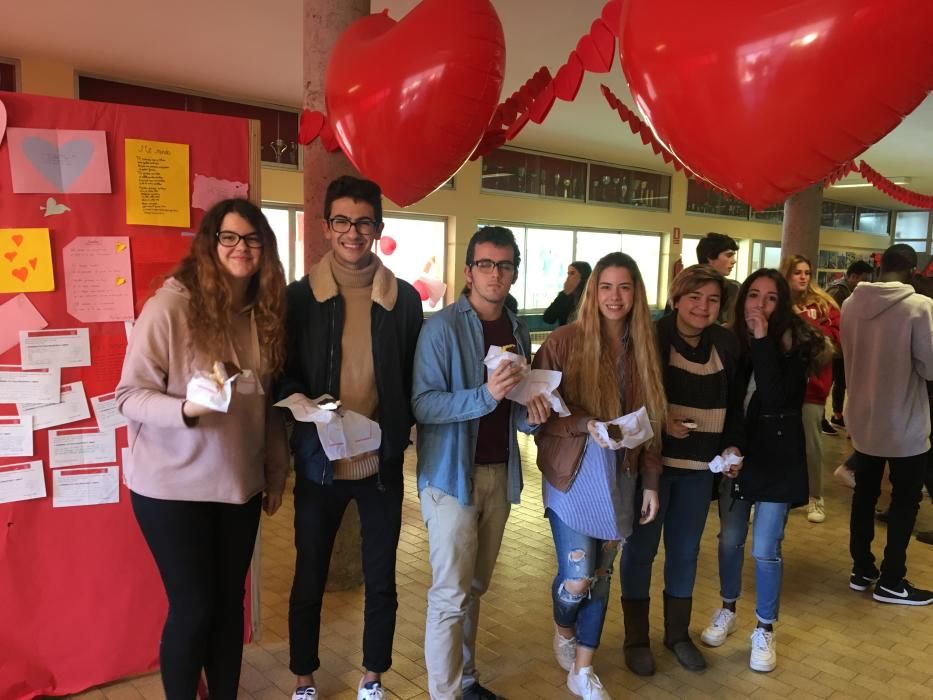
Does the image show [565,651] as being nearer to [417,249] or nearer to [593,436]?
[593,436]

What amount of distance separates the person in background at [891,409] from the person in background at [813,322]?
228 millimetres

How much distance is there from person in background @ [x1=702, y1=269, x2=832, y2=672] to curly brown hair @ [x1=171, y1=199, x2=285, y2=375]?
164 cm

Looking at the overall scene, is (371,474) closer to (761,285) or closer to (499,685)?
(499,685)

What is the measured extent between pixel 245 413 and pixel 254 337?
0.70 feet

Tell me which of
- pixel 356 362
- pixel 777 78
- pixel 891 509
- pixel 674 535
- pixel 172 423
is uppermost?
pixel 777 78

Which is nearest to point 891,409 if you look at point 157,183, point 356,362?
point 356,362

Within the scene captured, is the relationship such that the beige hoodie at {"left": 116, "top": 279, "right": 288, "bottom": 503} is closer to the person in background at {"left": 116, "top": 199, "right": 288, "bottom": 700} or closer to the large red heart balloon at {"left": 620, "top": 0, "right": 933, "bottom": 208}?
the person in background at {"left": 116, "top": 199, "right": 288, "bottom": 700}

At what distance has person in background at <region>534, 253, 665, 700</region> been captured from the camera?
7.04 feet

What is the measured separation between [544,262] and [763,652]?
744 centimetres

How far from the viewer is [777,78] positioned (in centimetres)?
137

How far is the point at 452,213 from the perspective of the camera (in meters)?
8.18

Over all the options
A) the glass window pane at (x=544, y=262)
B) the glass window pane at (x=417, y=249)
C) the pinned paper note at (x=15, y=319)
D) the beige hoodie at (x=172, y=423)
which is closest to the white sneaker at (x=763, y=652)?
the beige hoodie at (x=172, y=423)

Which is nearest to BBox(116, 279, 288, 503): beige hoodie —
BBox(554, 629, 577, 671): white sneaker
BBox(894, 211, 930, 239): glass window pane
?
BBox(554, 629, 577, 671): white sneaker

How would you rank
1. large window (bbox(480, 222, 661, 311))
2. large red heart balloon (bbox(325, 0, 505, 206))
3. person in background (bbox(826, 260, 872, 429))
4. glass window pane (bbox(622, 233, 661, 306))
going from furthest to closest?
glass window pane (bbox(622, 233, 661, 306)) → large window (bbox(480, 222, 661, 311)) → person in background (bbox(826, 260, 872, 429)) → large red heart balloon (bbox(325, 0, 505, 206))
